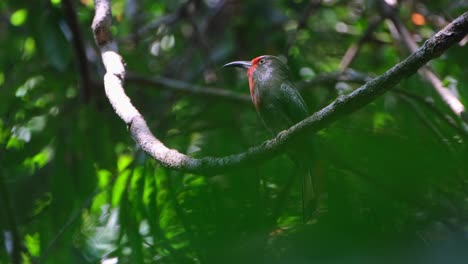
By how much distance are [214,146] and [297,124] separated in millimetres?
1512

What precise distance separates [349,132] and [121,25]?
5029 millimetres

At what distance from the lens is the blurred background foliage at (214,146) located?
1323mm

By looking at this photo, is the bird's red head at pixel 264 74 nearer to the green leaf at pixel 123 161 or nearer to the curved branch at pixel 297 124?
the curved branch at pixel 297 124

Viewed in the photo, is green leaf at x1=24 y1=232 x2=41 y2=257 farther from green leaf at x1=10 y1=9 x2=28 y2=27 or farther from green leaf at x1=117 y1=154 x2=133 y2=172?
green leaf at x1=10 y1=9 x2=28 y2=27

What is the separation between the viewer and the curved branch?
6.32 feet

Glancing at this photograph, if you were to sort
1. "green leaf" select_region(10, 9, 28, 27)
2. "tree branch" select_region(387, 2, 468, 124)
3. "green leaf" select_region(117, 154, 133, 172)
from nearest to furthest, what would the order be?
"tree branch" select_region(387, 2, 468, 124) → "green leaf" select_region(117, 154, 133, 172) → "green leaf" select_region(10, 9, 28, 27)

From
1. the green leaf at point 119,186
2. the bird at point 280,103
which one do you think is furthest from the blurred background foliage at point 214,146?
the bird at point 280,103

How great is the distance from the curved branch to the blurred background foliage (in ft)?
0.22

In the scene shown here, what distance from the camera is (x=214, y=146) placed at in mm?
3682

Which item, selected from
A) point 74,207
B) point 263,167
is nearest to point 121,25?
point 74,207

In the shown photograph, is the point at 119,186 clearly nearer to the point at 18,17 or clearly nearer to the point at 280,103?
the point at 280,103

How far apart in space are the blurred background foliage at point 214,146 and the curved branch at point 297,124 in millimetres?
66

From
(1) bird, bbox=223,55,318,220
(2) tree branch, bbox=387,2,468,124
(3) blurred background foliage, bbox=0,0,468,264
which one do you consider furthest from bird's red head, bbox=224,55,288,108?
(2) tree branch, bbox=387,2,468,124

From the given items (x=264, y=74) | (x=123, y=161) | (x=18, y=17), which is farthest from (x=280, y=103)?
(x=18, y=17)
